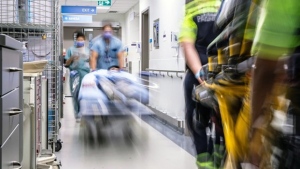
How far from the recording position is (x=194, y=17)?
2.36 m

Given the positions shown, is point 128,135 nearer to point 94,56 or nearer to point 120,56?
point 120,56

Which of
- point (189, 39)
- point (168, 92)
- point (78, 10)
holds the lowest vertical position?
point (168, 92)

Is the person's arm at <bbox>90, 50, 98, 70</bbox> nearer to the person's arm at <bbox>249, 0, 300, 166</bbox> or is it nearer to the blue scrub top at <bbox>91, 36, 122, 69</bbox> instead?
the blue scrub top at <bbox>91, 36, 122, 69</bbox>

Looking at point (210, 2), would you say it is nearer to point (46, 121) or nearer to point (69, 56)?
point (46, 121)

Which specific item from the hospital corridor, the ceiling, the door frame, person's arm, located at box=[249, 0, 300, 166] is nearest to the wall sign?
the ceiling

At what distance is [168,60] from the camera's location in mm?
6547

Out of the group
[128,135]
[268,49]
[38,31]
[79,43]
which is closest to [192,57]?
[268,49]

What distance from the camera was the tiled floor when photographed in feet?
11.8

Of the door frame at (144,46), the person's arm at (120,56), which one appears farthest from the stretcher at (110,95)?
the door frame at (144,46)

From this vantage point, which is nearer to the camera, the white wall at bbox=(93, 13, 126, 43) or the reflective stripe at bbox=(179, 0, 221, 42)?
the reflective stripe at bbox=(179, 0, 221, 42)

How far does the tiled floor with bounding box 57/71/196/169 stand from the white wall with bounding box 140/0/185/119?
3.44 feet

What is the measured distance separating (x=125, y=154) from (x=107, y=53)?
1965mm

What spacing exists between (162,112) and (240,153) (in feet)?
18.0

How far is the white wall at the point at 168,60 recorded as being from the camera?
5898 mm
